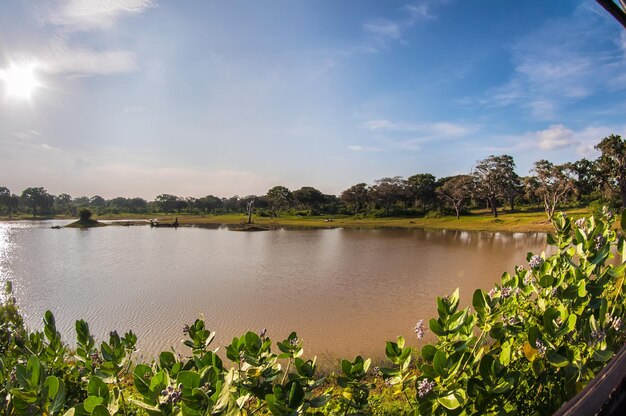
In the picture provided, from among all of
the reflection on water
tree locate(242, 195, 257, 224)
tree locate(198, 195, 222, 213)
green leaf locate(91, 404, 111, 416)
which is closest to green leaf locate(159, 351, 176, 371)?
green leaf locate(91, 404, 111, 416)

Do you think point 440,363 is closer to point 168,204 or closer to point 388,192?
point 388,192

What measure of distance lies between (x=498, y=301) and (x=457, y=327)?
43 centimetres

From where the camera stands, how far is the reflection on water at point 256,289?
27.6 ft

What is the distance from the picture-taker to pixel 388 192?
6375cm

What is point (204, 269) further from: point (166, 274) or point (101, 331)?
point (101, 331)

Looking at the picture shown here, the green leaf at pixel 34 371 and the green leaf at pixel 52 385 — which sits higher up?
the green leaf at pixel 34 371

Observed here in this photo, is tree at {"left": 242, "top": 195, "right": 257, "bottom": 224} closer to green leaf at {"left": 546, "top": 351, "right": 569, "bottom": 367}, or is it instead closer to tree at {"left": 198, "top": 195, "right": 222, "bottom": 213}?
tree at {"left": 198, "top": 195, "right": 222, "bottom": 213}

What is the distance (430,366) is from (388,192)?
63.9 m

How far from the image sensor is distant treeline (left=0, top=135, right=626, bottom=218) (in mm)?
33594

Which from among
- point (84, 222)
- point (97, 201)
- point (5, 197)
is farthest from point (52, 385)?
point (97, 201)

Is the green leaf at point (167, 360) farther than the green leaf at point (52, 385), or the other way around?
the green leaf at point (167, 360)

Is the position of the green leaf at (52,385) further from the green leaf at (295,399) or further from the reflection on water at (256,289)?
the reflection on water at (256,289)

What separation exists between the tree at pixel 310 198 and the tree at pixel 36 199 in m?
56.4

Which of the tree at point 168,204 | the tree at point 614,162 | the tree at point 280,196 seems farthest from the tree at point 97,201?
the tree at point 614,162
